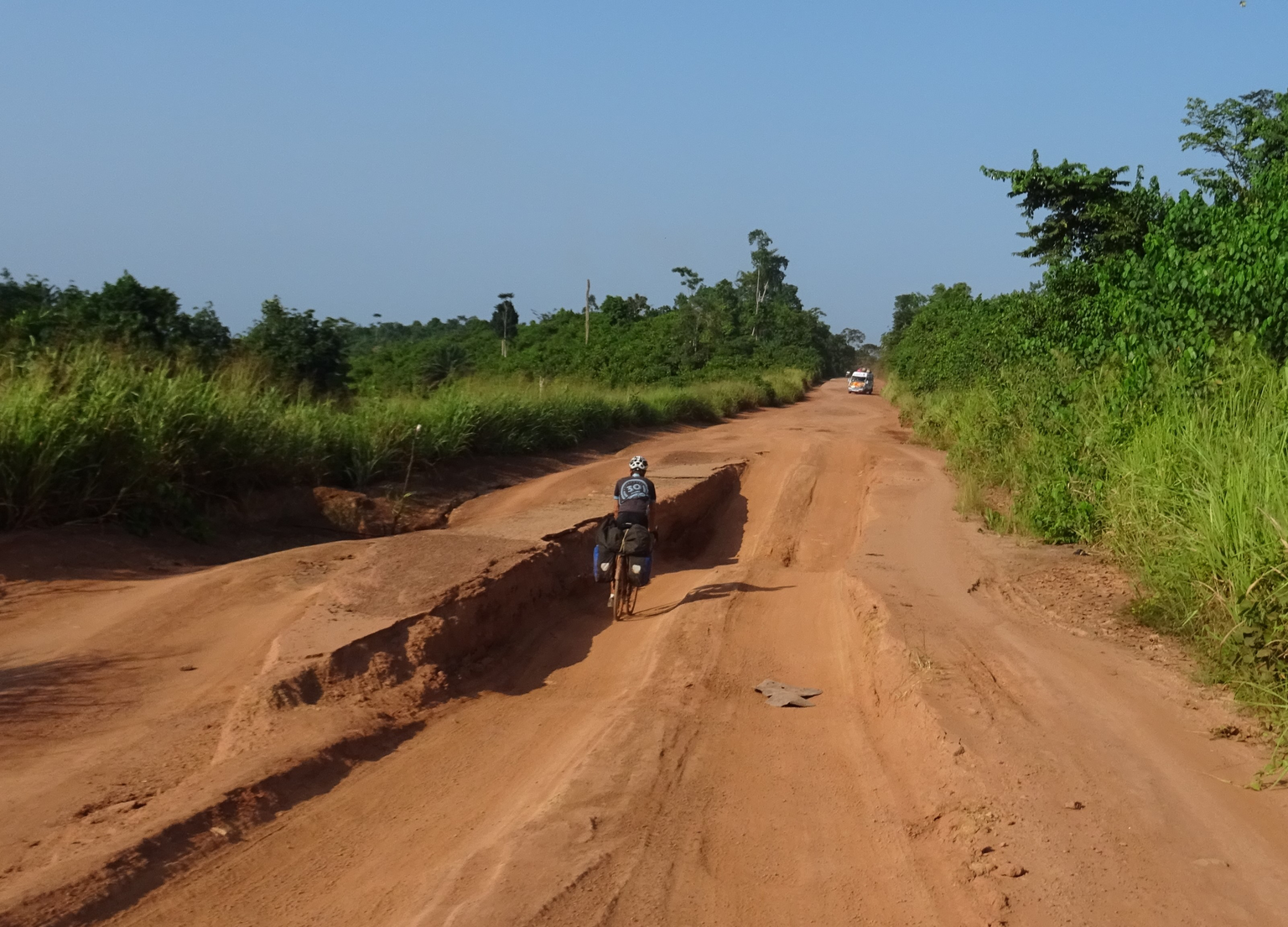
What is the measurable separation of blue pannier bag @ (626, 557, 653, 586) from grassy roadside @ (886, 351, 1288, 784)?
14.1ft

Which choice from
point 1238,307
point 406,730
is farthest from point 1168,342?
point 406,730

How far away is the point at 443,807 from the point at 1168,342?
9317 millimetres

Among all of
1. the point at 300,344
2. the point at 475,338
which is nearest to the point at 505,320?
the point at 475,338

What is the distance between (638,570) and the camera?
9820 millimetres

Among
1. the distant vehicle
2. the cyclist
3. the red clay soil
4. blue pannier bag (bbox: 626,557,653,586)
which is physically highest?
the distant vehicle

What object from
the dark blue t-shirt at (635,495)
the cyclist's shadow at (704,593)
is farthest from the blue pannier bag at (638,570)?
the dark blue t-shirt at (635,495)

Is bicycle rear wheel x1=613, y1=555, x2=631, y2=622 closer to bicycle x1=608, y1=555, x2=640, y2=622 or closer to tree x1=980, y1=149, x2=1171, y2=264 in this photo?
bicycle x1=608, y1=555, x2=640, y2=622

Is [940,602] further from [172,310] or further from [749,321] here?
[749,321]

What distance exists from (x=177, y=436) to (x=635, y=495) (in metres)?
5.27

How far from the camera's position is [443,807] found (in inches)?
205

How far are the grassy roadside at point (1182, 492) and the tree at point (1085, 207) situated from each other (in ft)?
10.4

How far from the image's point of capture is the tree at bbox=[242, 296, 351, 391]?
18797 millimetres

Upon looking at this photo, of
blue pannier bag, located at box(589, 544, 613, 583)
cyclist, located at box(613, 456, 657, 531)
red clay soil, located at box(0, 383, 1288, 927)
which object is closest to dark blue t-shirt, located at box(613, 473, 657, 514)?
cyclist, located at box(613, 456, 657, 531)

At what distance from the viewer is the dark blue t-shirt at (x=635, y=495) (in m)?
10.1
